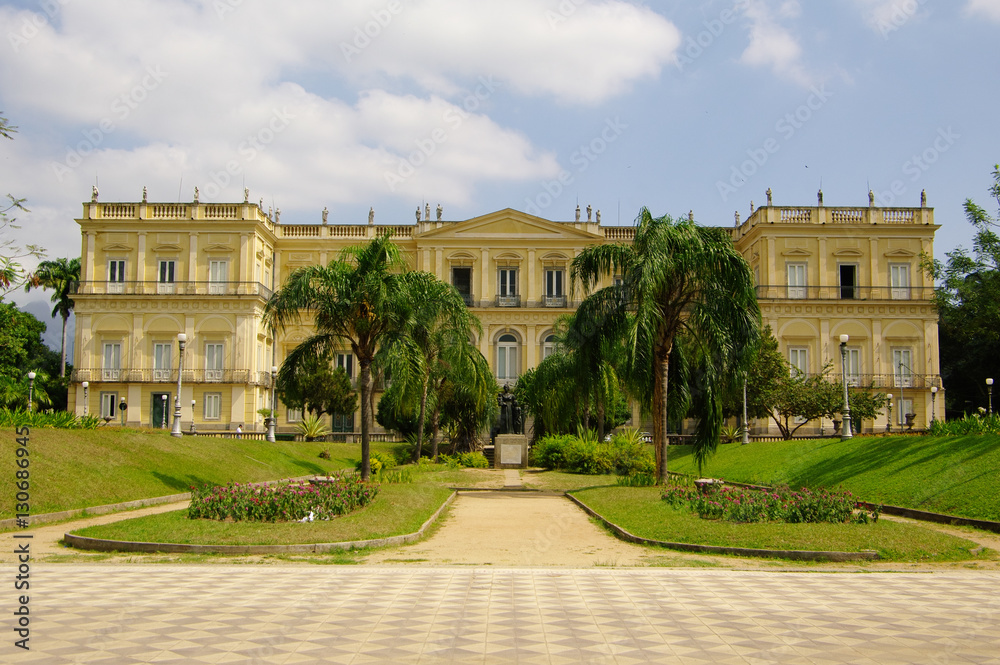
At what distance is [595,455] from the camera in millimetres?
26531

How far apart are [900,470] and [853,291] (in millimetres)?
30238

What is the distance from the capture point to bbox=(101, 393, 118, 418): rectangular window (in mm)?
43031

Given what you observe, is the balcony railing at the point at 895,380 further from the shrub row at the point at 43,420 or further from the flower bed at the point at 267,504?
the flower bed at the point at 267,504

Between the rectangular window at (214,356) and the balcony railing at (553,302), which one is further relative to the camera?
the balcony railing at (553,302)

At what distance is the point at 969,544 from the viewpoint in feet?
35.3

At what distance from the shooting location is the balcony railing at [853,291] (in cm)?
4419

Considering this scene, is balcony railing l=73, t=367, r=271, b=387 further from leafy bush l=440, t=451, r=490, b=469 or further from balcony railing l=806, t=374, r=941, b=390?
balcony railing l=806, t=374, r=941, b=390

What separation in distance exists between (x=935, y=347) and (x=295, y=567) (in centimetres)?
4273

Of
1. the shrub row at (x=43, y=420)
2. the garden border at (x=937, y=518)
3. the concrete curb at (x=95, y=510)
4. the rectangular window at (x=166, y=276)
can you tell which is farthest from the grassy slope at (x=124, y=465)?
the rectangular window at (x=166, y=276)

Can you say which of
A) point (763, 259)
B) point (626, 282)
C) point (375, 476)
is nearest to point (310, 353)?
point (375, 476)

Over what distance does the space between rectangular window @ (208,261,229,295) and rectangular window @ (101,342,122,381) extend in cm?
582

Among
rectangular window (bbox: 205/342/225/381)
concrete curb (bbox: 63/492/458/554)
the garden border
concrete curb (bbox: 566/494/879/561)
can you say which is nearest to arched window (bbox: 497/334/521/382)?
rectangular window (bbox: 205/342/225/381)

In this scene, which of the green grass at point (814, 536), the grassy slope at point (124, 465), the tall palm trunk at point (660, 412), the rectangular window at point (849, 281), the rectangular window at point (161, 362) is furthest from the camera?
the rectangular window at point (849, 281)

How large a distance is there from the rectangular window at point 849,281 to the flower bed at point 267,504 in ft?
125
